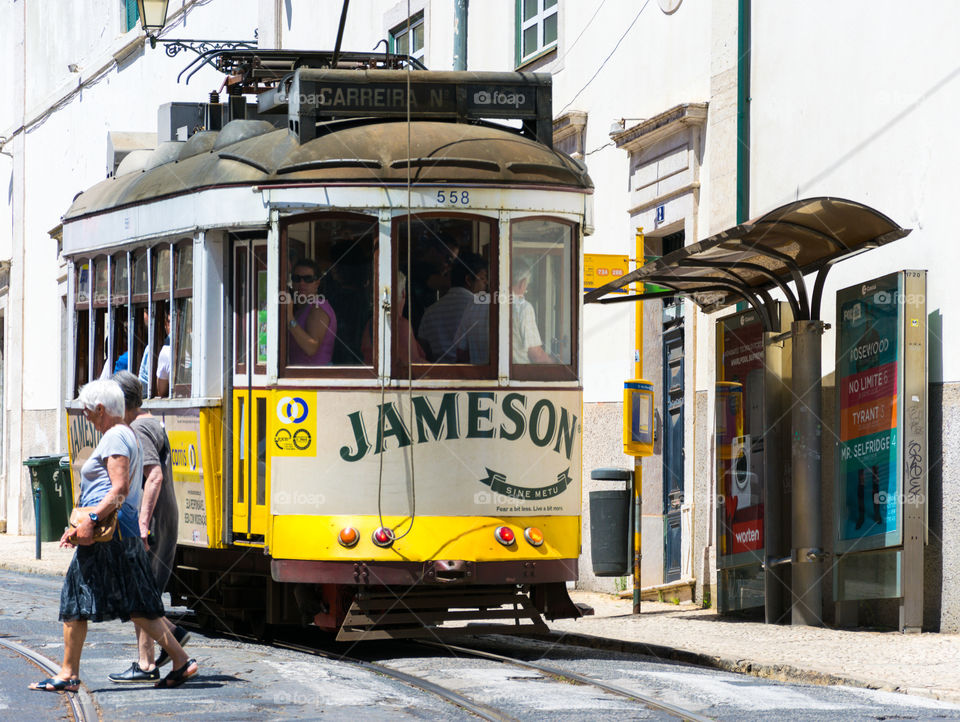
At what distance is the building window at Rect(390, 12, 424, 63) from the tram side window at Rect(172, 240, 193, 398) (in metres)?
10.5

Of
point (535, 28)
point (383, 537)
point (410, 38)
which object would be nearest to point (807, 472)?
point (383, 537)

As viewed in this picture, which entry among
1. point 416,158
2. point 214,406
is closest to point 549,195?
point 416,158

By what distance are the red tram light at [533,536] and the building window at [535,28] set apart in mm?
9119

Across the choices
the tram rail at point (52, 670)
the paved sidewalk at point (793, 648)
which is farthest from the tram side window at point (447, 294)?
the tram rail at point (52, 670)

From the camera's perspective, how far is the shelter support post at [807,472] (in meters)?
13.3

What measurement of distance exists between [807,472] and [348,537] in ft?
13.0

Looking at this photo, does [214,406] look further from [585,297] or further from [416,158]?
[585,297]

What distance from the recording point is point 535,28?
1991 cm

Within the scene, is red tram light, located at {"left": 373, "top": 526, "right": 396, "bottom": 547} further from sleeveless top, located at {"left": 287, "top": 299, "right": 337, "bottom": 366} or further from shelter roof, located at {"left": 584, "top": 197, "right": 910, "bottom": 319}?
shelter roof, located at {"left": 584, "top": 197, "right": 910, "bottom": 319}

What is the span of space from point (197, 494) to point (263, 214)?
2002mm

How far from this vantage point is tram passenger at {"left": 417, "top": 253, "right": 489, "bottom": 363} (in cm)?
1141

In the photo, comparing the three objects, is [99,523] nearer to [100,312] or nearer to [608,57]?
[100,312]

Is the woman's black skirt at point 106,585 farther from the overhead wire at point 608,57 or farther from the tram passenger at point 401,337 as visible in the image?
the overhead wire at point 608,57

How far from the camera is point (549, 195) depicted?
11625 mm
